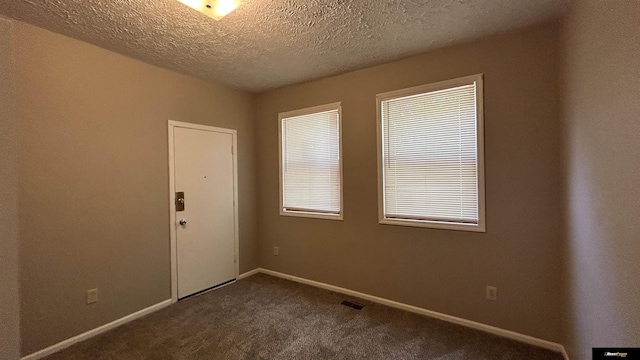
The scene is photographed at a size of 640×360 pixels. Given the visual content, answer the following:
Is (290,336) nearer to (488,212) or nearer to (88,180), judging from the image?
(488,212)

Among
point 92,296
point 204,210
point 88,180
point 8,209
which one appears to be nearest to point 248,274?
point 204,210

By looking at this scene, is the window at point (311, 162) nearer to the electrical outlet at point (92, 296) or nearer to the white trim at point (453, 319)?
→ the white trim at point (453, 319)

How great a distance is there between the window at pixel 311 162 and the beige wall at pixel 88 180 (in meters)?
1.34

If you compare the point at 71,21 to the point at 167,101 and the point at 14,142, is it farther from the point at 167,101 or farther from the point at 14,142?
the point at 14,142

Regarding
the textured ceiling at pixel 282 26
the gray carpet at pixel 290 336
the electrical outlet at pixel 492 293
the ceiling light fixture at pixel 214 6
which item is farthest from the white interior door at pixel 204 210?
the electrical outlet at pixel 492 293

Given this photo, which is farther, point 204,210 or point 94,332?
point 204,210

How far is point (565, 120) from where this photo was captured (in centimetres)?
200

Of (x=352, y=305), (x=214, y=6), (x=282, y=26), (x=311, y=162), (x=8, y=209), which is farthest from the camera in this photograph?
(x=311, y=162)

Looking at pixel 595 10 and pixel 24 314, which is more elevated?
pixel 595 10

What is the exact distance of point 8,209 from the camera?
1083 mm

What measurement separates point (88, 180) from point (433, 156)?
3.24 metres

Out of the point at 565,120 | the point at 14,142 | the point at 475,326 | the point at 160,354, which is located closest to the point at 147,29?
the point at 14,142

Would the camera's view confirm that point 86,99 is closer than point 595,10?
No

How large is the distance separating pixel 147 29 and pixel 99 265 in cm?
213
